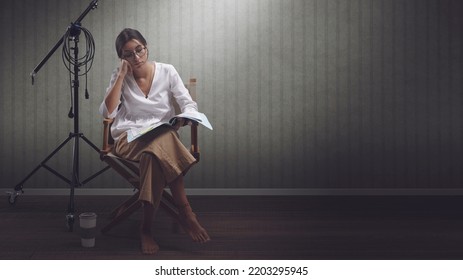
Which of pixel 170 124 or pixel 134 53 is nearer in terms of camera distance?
pixel 170 124

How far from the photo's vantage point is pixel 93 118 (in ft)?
14.2

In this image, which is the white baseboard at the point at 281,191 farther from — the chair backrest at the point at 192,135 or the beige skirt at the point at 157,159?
the beige skirt at the point at 157,159

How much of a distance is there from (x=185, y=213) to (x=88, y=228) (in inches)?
18.8

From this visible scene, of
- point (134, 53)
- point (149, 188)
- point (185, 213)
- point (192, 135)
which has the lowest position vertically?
point (185, 213)

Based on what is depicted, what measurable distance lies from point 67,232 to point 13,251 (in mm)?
442

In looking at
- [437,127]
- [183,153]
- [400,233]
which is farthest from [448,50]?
[183,153]

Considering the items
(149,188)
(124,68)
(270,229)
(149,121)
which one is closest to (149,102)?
(149,121)

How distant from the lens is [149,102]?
2971 mm

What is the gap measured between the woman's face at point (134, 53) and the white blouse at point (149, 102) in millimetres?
89

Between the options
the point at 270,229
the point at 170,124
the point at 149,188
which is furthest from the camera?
the point at 270,229

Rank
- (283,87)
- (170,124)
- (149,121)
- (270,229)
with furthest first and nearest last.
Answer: (283,87), (270,229), (149,121), (170,124)

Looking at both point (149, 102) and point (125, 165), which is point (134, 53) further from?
point (125, 165)

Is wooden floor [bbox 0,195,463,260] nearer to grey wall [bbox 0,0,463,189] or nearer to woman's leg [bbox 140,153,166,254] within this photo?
woman's leg [bbox 140,153,166,254]

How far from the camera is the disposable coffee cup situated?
8.65 feet
